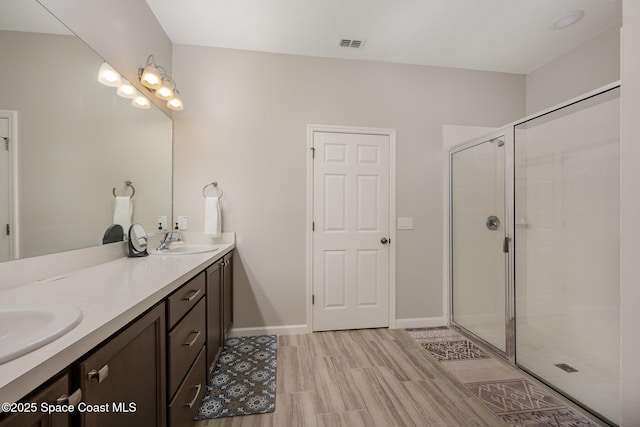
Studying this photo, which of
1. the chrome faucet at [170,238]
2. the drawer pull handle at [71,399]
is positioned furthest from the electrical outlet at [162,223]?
the drawer pull handle at [71,399]

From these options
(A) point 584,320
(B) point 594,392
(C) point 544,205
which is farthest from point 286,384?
(C) point 544,205

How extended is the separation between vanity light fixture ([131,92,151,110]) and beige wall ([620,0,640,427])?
92.3 inches

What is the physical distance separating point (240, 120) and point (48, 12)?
1.38m

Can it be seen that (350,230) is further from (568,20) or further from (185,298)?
(568,20)

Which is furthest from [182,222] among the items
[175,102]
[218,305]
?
[175,102]

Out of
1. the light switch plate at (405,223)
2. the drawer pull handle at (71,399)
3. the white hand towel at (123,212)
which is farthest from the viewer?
the light switch plate at (405,223)

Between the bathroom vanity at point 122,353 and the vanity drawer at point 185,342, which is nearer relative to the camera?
the bathroom vanity at point 122,353

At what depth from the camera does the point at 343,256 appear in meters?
2.59

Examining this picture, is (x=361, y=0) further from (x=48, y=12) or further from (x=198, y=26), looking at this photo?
(x=48, y=12)

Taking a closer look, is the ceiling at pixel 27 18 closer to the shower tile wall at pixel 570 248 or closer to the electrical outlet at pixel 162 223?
the electrical outlet at pixel 162 223

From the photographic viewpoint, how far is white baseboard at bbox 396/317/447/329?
263 cm

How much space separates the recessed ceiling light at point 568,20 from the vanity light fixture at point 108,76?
10.7 ft

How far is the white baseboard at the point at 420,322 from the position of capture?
2.63 m

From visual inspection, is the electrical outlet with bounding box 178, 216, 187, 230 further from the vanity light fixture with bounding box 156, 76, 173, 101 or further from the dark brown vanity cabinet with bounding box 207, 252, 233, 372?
the vanity light fixture with bounding box 156, 76, 173, 101
